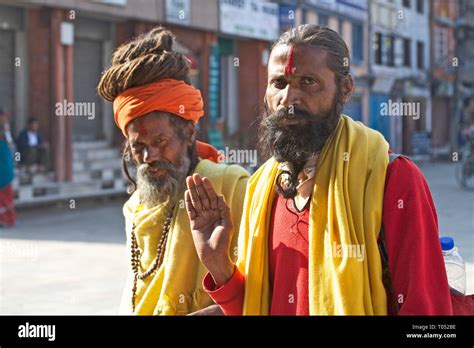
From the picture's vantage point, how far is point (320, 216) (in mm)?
2229

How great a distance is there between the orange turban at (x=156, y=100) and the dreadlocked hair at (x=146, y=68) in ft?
0.08

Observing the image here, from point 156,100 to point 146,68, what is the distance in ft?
0.42

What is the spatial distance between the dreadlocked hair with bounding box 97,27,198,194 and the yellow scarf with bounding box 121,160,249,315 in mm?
167

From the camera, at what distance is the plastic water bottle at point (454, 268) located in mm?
2420

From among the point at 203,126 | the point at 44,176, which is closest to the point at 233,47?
the point at 203,126

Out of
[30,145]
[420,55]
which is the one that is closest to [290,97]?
[30,145]

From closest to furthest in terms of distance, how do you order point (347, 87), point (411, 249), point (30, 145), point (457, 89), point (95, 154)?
1. point (411, 249)
2. point (347, 87)
3. point (30, 145)
4. point (95, 154)
5. point (457, 89)

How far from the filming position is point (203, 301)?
284 cm

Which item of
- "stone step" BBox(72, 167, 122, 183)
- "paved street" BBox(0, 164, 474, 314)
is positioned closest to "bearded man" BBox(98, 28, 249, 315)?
"paved street" BBox(0, 164, 474, 314)

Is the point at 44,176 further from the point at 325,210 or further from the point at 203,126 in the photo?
the point at 325,210

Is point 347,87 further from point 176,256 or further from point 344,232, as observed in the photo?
point 176,256

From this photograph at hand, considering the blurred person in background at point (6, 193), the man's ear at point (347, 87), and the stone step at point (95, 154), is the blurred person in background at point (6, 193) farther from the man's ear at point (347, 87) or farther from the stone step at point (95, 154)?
the man's ear at point (347, 87)
